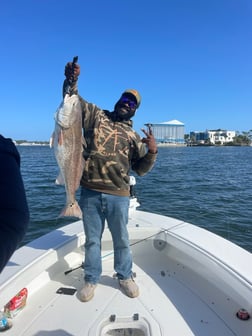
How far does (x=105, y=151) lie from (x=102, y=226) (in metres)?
0.84

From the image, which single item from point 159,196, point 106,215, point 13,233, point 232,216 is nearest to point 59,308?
point 106,215

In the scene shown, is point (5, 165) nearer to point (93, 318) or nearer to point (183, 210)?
point (93, 318)

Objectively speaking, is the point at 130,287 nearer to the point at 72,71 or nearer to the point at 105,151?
the point at 105,151

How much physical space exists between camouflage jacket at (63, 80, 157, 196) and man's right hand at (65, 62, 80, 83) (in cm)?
31

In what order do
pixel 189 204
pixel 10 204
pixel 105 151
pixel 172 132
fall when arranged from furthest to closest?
pixel 172 132
pixel 189 204
pixel 105 151
pixel 10 204

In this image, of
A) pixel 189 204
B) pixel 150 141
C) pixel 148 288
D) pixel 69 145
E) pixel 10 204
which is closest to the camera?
pixel 10 204

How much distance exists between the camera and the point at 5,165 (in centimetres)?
103

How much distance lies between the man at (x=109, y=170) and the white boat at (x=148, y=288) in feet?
0.81

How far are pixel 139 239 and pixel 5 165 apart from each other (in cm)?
300

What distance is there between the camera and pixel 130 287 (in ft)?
10.2

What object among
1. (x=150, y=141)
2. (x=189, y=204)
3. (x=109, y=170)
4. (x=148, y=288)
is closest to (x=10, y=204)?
(x=109, y=170)

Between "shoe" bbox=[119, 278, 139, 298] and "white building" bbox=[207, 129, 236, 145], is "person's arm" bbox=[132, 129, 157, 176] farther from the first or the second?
"white building" bbox=[207, 129, 236, 145]

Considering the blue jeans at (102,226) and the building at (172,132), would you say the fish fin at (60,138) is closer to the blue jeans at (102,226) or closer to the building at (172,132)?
the blue jeans at (102,226)

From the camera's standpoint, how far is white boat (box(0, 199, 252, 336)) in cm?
258
